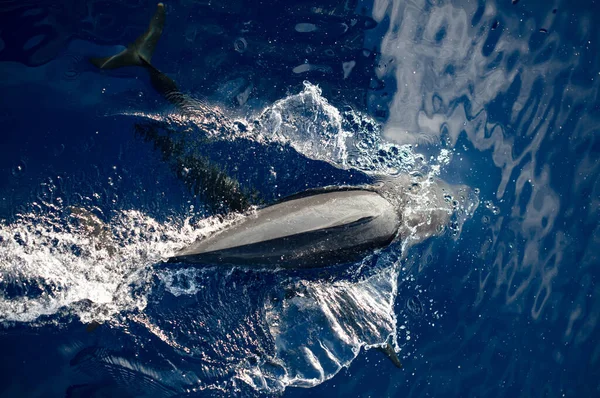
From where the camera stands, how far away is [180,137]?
4.80 meters

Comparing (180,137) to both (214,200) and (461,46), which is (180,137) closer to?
(214,200)

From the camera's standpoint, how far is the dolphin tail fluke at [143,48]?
454 cm

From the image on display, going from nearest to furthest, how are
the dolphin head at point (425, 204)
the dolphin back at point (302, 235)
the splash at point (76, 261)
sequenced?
the dolphin back at point (302, 235) → the splash at point (76, 261) → the dolphin head at point (425, 204)

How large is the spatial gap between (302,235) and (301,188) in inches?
35.2

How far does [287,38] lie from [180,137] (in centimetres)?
173

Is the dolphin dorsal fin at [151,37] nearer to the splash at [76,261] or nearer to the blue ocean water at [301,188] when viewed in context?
the blue ocean water at [301,188]

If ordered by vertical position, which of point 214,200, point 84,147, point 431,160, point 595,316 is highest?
point 431,160

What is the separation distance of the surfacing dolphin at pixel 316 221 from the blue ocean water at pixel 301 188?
0.17 m

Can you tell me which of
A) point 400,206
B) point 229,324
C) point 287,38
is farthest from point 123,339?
point 287,38

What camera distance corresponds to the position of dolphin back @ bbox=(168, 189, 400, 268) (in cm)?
409

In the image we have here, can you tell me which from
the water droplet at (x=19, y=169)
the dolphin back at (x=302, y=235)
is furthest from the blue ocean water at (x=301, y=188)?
the dolphin back at (x=302, y=235)

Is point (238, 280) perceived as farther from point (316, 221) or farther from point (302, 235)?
point (316, 221)

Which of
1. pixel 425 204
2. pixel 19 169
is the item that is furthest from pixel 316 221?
pixel 19 169

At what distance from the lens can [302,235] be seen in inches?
161
